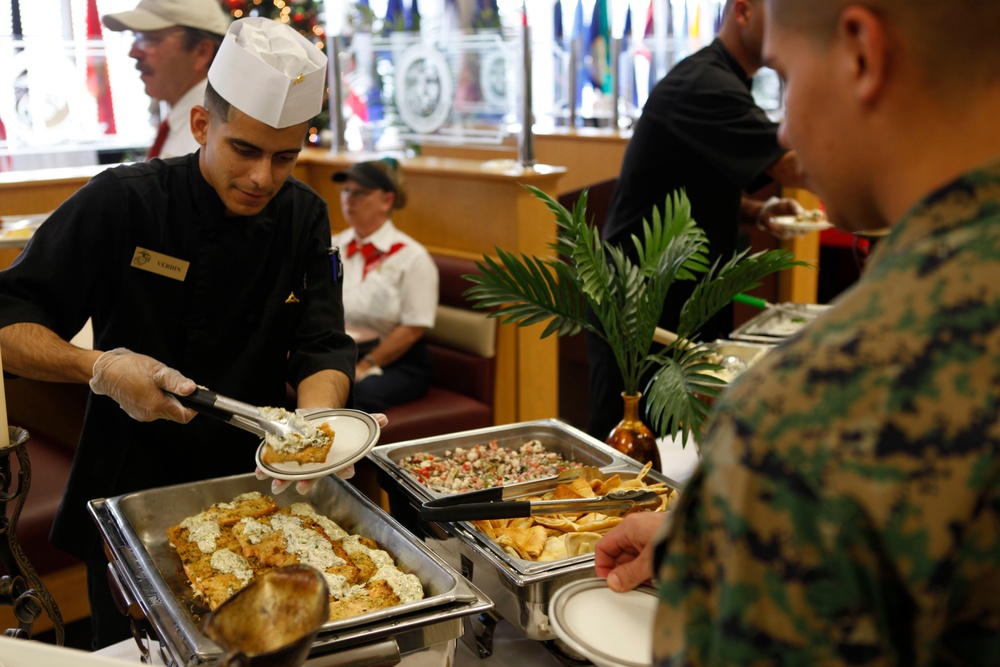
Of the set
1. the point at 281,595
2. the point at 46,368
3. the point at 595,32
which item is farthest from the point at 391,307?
the point at 595,32

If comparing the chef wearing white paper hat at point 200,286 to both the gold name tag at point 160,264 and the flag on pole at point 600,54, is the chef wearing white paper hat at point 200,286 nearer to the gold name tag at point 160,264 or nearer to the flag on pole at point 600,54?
the gold name tag at point 160,264

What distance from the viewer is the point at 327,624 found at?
94cm

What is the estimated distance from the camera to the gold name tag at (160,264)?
150 cm

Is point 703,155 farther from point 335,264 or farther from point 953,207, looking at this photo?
point 953,207

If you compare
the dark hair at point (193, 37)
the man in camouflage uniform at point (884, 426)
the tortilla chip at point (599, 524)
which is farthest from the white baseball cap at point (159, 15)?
the man in camouflage uniform at point (884, 426)

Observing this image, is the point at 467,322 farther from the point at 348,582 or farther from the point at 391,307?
the point at 348,582

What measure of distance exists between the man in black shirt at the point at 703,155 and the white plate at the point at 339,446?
34.7 inches

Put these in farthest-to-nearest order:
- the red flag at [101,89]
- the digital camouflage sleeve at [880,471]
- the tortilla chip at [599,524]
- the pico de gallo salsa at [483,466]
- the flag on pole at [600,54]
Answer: the flag on pole at [600,54]
the red flag at [101,89]
the pico de gallo salsa at [483,466]
the tortilla chip at [599,524]
the digital camouflage sleeve at [880,471]

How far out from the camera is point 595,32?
7.98 m

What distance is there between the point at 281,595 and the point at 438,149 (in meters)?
5.14

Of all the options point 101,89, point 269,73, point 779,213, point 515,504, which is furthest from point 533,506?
point 101,89

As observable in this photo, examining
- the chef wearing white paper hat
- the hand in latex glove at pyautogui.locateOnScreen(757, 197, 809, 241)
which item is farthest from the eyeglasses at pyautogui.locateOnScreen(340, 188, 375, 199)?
the chef wearing white paper hat

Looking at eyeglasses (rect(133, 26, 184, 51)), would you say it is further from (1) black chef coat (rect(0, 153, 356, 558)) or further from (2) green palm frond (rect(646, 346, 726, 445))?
(2) green palm frond (rect(646, 346, 726, 445))

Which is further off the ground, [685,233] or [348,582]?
[685,233]
